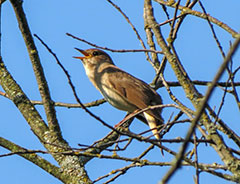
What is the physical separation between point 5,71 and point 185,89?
2197 millimetres

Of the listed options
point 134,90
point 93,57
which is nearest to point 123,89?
point 134,90

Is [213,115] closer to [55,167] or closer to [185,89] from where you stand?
[185,89]

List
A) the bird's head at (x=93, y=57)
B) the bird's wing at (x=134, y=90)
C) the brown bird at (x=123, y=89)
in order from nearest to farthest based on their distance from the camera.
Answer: the brown bird at (x=123, y=89) < the bird's wing at (x=134, y=90) < the bird's head at (x=93, y=57)

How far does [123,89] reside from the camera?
620 centimetres

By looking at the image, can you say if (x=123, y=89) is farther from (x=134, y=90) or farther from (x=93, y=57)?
(x=93, y=57)

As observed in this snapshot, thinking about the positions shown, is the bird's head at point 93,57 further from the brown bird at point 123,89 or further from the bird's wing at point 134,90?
the bird's wing at point 134,90

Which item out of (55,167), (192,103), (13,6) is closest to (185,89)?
(192,103)

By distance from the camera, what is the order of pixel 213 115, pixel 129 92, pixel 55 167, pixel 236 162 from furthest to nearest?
pixel 129 92
pixel 55 167
pixel 213 115
pixel 236 162

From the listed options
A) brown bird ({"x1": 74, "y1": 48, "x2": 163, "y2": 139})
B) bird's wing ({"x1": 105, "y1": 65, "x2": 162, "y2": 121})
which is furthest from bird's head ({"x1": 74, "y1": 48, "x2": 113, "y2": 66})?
bird's wing ({"x1": 105, "y1": 65, "x2": 162, "y2": 121})

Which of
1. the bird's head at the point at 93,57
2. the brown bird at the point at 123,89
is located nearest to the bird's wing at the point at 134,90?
the brown bird at the point at 123,89

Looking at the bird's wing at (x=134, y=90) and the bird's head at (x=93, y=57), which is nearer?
the bird's wing at (x=134, y=90)

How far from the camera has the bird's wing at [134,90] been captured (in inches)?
238

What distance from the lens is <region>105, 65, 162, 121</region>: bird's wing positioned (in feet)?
19.8

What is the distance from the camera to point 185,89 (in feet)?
11.2
